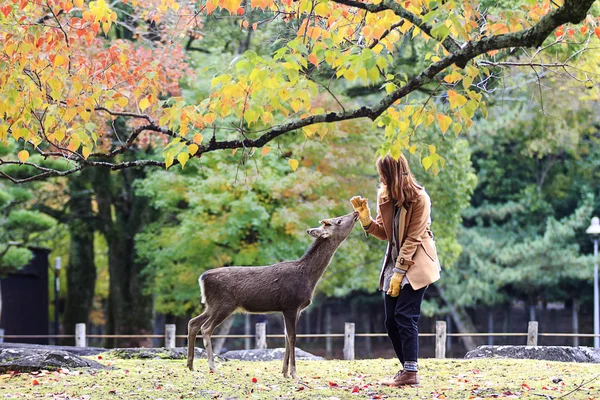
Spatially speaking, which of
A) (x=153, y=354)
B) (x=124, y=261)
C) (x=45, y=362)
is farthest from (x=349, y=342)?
(x=124, y=261)

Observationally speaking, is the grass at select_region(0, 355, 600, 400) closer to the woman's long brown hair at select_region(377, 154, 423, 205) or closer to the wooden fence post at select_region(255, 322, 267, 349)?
the woman's long brown hair at select_region(377, 154, 423, 205)

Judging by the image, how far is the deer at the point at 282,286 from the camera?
24.5 ft

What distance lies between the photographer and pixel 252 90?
19.5 feet

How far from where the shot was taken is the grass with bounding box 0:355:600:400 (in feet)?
21.2

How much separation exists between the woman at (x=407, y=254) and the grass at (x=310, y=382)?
0.42m

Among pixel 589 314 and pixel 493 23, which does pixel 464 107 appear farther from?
pixel 589 314

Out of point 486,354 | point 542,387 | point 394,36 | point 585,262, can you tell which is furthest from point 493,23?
point 585,262

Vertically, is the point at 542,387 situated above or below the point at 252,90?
below

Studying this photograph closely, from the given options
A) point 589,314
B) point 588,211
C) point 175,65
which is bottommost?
point 589,314

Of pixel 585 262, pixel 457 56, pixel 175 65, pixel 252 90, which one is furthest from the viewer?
pixel 585 262

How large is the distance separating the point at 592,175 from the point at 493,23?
2525cm

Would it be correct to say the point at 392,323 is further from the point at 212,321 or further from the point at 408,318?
the point at 212,321

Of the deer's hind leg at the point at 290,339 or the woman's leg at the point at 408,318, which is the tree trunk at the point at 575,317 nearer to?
the deer's hind leg at the point at 290,339

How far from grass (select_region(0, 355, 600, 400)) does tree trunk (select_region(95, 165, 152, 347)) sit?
45.3ft
